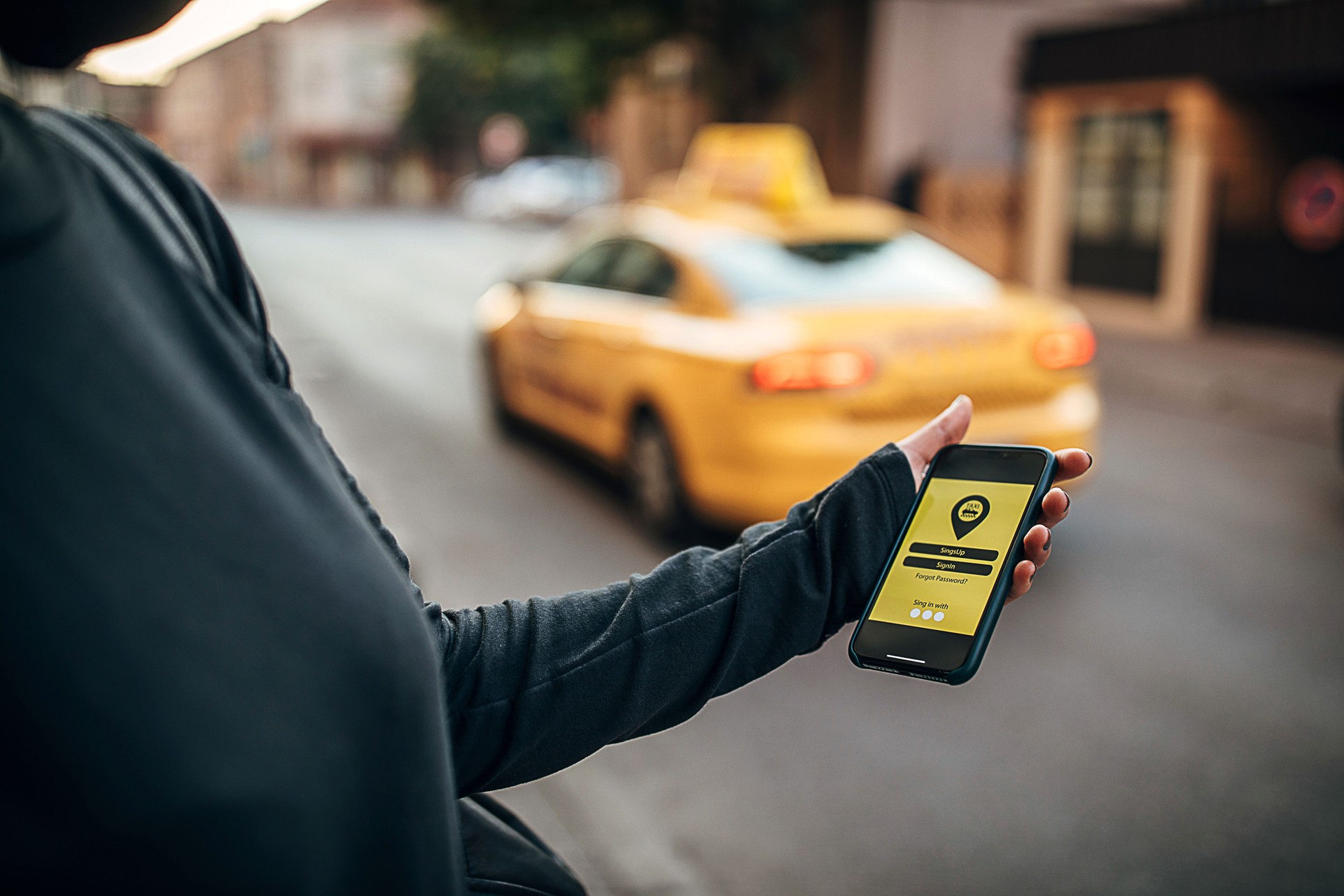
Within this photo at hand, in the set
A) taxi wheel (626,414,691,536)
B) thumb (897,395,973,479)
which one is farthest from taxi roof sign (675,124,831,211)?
thumb (897,395,973,479)

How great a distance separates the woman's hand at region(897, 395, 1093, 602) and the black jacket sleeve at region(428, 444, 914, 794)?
0.10 meters

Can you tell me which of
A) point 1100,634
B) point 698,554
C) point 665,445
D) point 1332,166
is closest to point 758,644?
point 698,554

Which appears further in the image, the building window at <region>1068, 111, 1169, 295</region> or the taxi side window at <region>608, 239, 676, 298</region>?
the building window at <region>1068, 111, 1169, 295</region>

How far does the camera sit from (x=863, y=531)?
1.23 m

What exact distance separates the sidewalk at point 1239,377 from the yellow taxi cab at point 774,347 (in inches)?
141

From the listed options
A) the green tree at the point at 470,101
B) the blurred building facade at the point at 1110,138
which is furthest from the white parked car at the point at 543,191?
the blurred building facade at the point at 1110,138

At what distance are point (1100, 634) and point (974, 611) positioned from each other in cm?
347

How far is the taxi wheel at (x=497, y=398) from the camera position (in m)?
7.88

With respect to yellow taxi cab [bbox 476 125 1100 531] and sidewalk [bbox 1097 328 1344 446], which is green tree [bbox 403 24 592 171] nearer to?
sidewalk [bbox 1097 328 1344 446]

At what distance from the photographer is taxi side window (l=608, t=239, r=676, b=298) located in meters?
5.82

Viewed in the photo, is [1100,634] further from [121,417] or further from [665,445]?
[121,417]

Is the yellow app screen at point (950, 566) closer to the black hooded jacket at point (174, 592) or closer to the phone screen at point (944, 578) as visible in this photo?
the phone screen at point (944, 578)

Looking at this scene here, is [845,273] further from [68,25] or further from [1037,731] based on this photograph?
[68,25]

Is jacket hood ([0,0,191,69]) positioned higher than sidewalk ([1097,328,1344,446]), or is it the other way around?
jacket hood ([0,0,191,69])
